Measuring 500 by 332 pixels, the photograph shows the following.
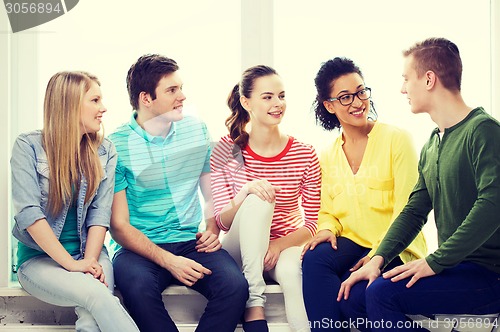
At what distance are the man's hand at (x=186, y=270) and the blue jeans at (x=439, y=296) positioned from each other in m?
0.55

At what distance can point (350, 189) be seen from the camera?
7.43 ft

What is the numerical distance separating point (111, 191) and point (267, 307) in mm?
640

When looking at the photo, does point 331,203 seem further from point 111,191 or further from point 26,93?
point 26,93

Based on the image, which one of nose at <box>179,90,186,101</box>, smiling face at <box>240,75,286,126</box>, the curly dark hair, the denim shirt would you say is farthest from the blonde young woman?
the curly dark hair

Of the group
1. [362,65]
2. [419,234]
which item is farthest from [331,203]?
[362,65]

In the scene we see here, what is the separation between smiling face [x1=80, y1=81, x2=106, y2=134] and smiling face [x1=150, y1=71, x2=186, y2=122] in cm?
21

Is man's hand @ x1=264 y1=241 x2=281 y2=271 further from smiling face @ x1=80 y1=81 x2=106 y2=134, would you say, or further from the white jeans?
smiling face @ x1=80 y1=81 x2=106 y2=134

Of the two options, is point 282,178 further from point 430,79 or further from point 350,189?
point 430,79

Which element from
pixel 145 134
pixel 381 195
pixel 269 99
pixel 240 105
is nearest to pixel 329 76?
pixel 269 99

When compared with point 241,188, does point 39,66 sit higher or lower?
higher

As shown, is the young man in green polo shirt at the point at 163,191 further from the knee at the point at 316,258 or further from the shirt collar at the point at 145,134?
the knee at the point at 316,258

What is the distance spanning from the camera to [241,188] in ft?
7.64

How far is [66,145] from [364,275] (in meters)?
0.99

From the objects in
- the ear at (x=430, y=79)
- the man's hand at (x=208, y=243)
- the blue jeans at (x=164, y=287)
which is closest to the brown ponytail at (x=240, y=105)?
the man's hand at (x=208, y=243)
